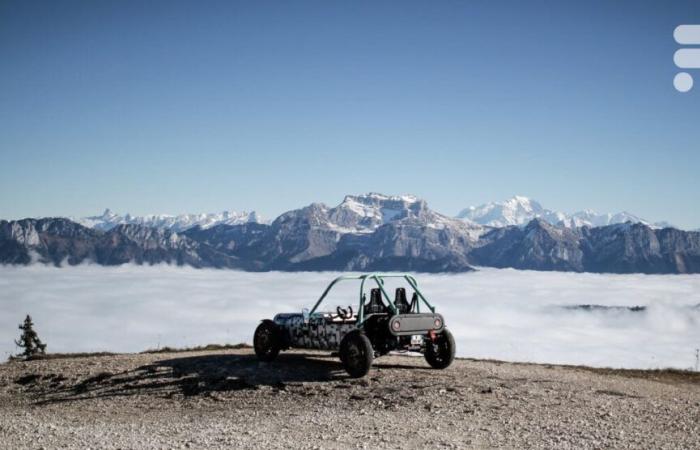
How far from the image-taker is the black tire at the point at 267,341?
18500 millimetres

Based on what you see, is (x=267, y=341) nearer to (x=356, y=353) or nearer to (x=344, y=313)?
(x=344, y=313)

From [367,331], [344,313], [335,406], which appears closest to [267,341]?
[344,313]

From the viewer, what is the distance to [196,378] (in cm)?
1652

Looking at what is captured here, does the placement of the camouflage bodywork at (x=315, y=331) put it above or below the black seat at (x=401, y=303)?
below

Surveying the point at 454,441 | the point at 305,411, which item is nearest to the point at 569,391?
the point at 454,441

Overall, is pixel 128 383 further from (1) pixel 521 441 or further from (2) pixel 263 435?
(1) pixel 521 441

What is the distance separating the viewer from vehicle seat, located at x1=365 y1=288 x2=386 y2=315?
1688 centimetres

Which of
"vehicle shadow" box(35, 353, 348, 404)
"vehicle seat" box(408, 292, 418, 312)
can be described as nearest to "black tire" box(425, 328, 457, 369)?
"vehicle seat" box(408, 292, 418, 312)

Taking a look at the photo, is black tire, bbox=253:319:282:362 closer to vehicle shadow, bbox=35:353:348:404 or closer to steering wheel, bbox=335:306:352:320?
vehicle shadow, bbox=35:353:348:404

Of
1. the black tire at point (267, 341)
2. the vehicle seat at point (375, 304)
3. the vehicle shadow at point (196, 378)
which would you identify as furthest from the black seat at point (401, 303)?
the black tire at point (267, 341)

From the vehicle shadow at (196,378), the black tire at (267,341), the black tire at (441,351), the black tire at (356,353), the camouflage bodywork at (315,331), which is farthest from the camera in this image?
the black tire at (267,341)

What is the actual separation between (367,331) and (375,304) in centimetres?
84

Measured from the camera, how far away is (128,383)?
16.7 m

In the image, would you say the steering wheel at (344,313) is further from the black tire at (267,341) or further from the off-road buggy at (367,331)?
the black tire at (267,341)
